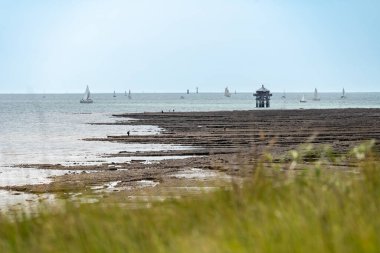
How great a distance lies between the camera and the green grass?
5645 millimetres

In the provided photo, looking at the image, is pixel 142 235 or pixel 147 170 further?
pixel 147 170

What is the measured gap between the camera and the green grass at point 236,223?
5.64 metres

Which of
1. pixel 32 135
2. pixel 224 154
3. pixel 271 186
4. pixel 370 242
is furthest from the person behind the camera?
pixel 32 135

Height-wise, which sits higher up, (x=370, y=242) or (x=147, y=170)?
(x=370, y=242)

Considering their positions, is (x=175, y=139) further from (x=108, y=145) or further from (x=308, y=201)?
(x=308, y=201)

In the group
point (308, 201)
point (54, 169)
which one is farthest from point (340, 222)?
point (54, 169)

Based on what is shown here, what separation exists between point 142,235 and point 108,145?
143ft

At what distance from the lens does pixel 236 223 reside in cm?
653

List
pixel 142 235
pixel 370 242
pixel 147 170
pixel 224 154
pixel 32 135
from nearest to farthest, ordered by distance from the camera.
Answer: pixel 370 242 → pixel 142 235 → pixel 147 170 → pixel 224 154 → pixel 32 135

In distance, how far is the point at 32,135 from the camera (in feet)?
216

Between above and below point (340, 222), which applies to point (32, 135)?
below

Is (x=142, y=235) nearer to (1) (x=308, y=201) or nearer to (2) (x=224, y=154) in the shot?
(1) (x=308, y=201)

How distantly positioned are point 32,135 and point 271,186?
5927 centimetres

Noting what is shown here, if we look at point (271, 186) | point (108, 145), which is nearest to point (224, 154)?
point (108, 145)
